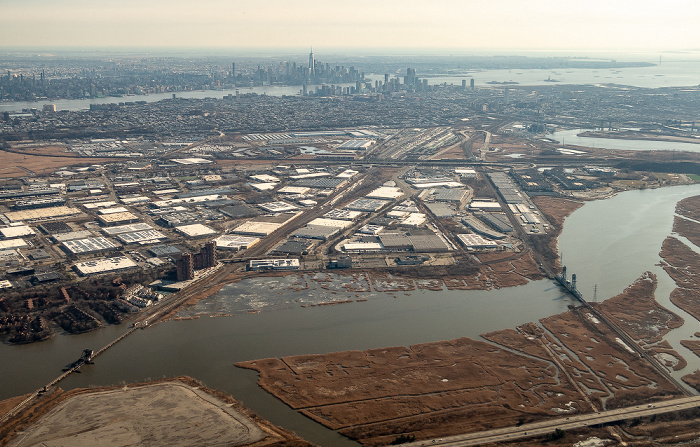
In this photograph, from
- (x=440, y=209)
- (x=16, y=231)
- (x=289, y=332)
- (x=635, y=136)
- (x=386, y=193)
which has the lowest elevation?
(x=289, y=332)

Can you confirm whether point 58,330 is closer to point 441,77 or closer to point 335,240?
point 335,240

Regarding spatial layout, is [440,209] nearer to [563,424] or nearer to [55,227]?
[55,227]

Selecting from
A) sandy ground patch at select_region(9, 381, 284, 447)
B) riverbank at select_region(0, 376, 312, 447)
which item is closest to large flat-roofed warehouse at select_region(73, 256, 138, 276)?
riverbank at select_region(0, 376, 312, 447)

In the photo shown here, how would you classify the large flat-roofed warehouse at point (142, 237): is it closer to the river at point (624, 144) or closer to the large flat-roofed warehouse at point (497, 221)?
the large flat-roofed warehouse at point (497, 221)

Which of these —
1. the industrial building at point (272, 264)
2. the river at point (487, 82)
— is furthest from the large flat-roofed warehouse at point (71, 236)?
the river at point (487, 82)

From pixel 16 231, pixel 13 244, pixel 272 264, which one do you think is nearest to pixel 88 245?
pixel 13 244
